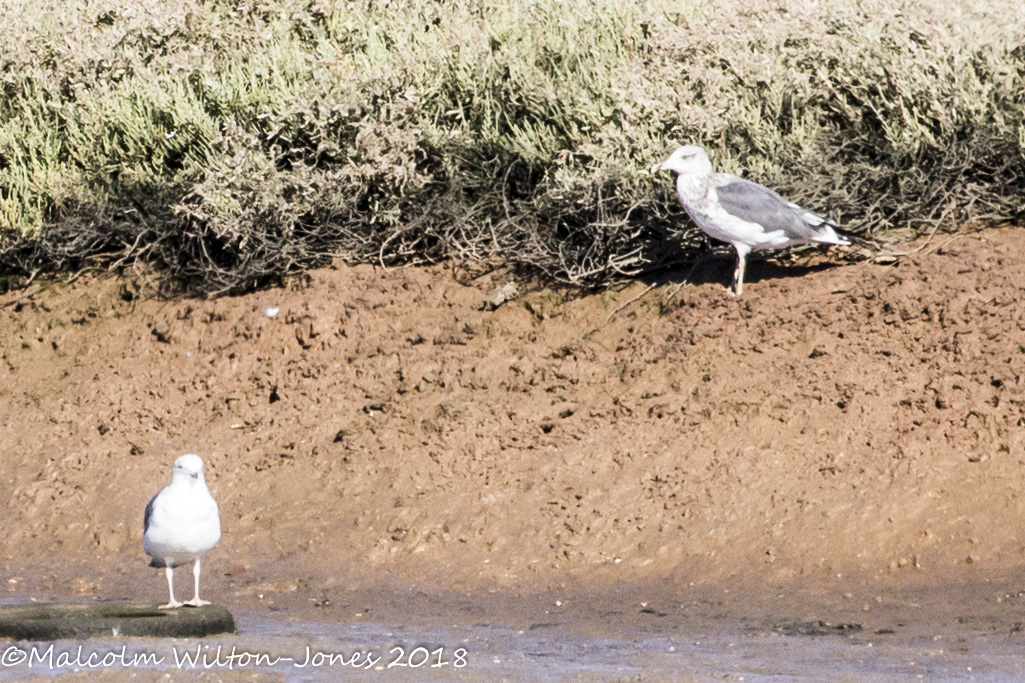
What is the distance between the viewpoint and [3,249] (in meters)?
11.8

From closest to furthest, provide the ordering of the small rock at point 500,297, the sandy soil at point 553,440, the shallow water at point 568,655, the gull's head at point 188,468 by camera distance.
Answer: the shallow water at point 568,655
the gull's head at point 188,468
the sandy soil at point 553,440
the small rock at point 500,297

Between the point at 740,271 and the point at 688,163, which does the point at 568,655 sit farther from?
the point at 688,163

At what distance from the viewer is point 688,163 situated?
9117 millimetres

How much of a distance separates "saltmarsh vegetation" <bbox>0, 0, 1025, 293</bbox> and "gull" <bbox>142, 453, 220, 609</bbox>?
365 cm

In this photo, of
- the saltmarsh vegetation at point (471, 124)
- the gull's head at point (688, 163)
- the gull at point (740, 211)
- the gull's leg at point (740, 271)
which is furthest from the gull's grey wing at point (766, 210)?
the saltmarsh vegetation at point (471, 124)

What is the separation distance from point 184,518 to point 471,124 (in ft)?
15.3

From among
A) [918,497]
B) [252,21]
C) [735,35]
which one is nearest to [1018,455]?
[918,497]

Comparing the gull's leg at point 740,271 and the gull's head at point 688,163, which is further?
the gull's leg at point 740,271

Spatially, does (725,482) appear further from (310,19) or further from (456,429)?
(310,19)

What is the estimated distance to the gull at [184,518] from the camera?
23.4 ft

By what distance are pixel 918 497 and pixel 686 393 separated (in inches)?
67.2

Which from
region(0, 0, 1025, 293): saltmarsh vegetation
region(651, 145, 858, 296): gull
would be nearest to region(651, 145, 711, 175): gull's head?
region(651, 145, 858, 296): gull

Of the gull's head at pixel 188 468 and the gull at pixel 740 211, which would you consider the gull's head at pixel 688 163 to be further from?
the gull's head at pixel 188 468

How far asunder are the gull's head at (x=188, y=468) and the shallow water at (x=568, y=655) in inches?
31.1
